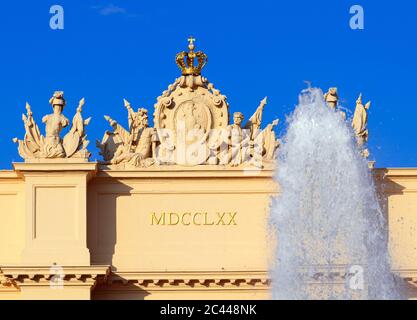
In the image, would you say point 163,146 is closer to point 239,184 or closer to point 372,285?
point 239,184

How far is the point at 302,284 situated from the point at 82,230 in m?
6.61

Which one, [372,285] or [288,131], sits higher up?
[288,131]

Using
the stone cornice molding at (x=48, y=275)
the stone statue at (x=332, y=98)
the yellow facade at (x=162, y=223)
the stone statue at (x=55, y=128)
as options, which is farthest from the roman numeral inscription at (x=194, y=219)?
the stone statue at (x=332, y=98)

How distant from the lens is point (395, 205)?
54688mm

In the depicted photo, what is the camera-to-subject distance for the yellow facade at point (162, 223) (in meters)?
53.6

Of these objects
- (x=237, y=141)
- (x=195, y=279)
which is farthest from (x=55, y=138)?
(x=195, y=279)

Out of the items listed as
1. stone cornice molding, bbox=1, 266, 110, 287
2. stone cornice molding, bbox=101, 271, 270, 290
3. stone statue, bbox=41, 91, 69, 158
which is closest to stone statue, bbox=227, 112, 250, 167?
stone cornice molding, bbox=101, 271, 270, 290

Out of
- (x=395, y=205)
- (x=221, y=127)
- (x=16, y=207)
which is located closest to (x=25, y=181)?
(x=16, y=207)

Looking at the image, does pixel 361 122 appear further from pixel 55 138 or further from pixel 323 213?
pixel 55 138

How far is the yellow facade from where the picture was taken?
53594 mm

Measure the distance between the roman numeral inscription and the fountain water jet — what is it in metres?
2.33

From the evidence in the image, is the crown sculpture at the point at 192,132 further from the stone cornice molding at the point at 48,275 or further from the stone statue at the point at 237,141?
the stone cornice molding at the point at 48,275
